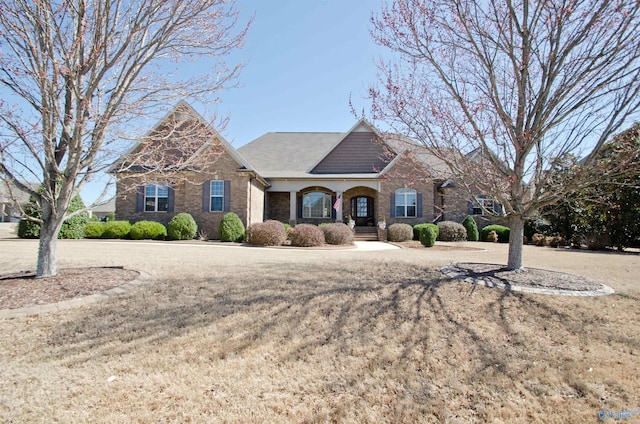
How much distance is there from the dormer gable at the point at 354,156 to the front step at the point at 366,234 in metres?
3.60

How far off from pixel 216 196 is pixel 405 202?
11.1 m

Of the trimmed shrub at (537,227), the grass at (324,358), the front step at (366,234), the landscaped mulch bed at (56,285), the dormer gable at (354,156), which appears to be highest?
the dormer gable at (354,156)

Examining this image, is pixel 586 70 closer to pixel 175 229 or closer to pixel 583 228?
pixel 583 228

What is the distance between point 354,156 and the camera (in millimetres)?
20922

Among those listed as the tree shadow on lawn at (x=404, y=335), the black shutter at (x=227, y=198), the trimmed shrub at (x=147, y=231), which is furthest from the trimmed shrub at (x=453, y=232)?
the trimmed shrub at (x=147, y=231)

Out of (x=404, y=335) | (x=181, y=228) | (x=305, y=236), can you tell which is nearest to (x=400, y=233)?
(x=305, y=236)

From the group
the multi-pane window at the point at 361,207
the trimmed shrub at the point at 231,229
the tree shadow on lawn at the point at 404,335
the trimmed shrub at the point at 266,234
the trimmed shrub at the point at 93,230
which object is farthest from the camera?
the multi-pane window at the point at 361,207

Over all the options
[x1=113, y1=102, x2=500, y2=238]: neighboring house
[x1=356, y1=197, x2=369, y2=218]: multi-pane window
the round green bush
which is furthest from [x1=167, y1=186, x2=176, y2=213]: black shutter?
[x1=356, y1=197, x2=369, y2=218]: multi-pane window

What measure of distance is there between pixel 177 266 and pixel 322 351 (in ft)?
17.2

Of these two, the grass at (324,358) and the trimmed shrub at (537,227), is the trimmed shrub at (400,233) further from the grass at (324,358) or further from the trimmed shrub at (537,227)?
the grass at (324,358)

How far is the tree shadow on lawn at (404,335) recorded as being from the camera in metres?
2.99

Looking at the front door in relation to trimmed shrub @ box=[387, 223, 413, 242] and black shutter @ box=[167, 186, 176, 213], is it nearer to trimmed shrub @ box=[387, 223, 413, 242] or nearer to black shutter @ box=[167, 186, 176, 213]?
trimmed shrub @ box=[387, 223, 413, 242]

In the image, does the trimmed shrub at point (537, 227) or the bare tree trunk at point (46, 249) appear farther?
the trimmed shrub at point (537, 227)

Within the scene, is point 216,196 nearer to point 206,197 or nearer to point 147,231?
point 206,197
